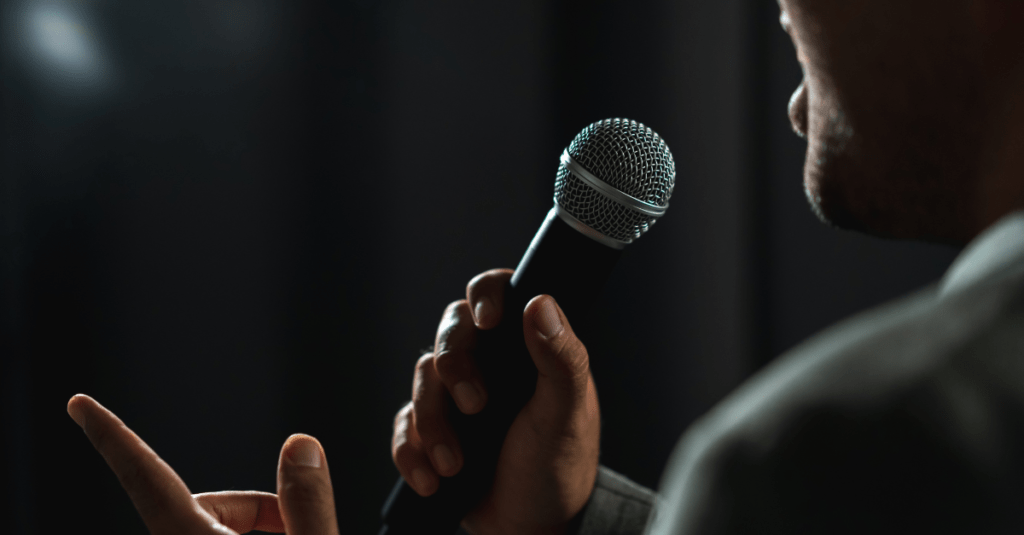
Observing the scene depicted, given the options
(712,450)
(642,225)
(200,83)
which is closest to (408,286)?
(200,83)

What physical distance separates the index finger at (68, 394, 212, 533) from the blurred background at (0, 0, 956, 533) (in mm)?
1133

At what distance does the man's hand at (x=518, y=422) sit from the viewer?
0.75 meters

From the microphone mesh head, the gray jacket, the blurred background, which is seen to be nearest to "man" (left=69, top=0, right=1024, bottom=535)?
the gray jacket

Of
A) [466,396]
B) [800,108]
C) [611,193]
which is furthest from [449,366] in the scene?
[800,108]

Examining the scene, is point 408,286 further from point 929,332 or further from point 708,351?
point 929,332

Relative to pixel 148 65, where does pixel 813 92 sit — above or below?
below

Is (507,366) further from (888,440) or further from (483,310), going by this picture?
(888,440)

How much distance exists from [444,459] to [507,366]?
15 centimetres

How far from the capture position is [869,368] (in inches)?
10.2

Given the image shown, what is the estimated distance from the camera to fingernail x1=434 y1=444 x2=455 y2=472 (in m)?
0.78

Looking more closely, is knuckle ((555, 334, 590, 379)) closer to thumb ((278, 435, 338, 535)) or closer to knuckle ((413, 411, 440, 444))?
knuckle ((413, 411, 440, 444))

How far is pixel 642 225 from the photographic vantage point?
2.27 feet

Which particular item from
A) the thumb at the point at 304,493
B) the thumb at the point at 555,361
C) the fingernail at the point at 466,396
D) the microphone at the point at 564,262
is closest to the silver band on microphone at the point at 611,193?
the microphone at the point at 564,262

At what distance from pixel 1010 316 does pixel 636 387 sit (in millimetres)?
1665
